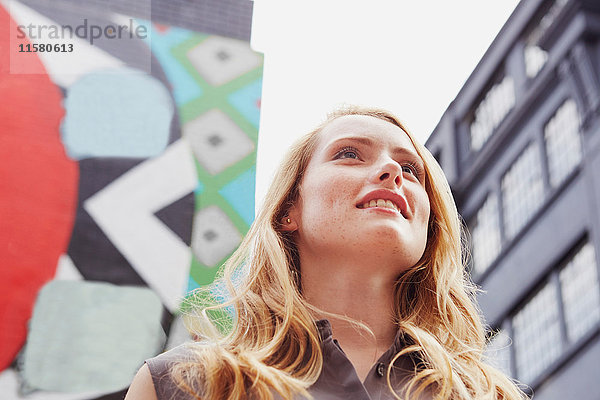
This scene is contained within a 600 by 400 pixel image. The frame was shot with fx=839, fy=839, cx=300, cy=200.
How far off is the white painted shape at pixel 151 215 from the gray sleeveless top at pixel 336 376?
11.5ft

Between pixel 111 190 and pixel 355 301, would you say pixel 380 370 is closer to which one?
pixel 355 301

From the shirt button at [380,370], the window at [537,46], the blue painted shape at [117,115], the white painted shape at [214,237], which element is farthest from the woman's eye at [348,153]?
the window at [537,46]

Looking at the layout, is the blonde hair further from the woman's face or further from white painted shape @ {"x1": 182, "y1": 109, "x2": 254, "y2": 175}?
white painted shape @ {"x1": 182, "y1": 109, "x2": 254, "y2": 175}

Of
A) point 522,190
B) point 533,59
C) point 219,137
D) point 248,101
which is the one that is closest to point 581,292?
point 522,190

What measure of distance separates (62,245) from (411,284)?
3.75 meters

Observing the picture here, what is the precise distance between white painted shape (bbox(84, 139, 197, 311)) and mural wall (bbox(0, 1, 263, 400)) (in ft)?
0.03

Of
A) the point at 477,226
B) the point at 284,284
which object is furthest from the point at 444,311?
the point at 477,226

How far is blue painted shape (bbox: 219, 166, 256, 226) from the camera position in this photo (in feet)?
18.9

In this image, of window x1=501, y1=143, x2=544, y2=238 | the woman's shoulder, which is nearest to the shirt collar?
the woman's shoulder

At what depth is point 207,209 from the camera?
19.5 ft

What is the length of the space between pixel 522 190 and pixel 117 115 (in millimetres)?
14592

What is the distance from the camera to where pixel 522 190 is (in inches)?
771

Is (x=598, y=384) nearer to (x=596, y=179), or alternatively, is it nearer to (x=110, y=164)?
(x=596, y=179)

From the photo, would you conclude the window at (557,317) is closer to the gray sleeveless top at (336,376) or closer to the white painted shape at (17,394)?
the white painted shape at (17,394)
